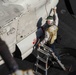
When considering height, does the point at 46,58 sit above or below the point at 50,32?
below

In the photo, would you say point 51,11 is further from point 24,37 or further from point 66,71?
point 66,71

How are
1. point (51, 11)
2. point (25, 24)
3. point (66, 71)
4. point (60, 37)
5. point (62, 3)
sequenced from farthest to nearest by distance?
1. point (62, 3)
2. point (60, 37)
3. point (51, 11)
4. point (66, 71)
5. point (25, 24)

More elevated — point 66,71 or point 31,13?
point 31,13

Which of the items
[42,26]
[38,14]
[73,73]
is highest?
[38,14]

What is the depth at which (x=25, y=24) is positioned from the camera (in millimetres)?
7797

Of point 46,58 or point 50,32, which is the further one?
point 46,58

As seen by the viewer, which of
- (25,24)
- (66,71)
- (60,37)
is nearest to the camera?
(25,24)

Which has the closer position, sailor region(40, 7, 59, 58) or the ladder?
sailor region(40, 7, 59, 58)

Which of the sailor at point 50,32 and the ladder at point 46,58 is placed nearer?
the sailor at point 50,32

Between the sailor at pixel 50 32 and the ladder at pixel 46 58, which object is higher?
the sailor at pixel 50 32

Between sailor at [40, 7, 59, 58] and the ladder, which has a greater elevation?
sailor at [40, 7, 59, 58]

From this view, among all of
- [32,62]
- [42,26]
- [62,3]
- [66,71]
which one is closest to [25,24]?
[42,26]

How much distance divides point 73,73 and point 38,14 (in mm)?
2676

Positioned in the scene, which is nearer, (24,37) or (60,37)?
(24,37)
